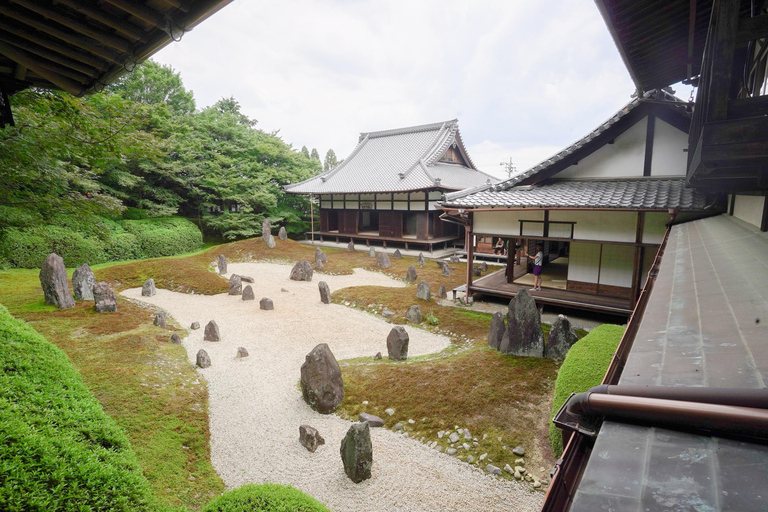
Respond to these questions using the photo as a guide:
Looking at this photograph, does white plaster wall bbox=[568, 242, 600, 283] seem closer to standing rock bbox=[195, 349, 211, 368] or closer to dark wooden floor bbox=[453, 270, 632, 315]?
dark wooden floor bbox=[453, 270, 632, 315]

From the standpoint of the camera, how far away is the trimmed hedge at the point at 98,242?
14.0 m

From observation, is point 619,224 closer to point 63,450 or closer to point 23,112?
point 63,450

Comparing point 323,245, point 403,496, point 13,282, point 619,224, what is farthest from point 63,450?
point 323,245

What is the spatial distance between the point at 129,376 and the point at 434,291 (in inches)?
374

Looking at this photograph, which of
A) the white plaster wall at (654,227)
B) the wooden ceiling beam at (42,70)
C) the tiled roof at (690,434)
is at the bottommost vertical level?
the tiled roof at (690,434)

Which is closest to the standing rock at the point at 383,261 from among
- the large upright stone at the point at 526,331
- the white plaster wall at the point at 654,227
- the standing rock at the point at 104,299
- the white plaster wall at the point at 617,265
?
the white plaster wall at the point at 617,265

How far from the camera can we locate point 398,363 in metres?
7.61

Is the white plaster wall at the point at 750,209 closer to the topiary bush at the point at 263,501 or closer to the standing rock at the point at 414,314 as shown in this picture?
the topiary bush at the point at 263,501

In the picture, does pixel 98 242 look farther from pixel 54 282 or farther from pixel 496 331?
pixel 496 331

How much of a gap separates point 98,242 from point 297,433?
52.6 ft

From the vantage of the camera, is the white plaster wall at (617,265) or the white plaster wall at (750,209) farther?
the white plaster wall at (617,265)

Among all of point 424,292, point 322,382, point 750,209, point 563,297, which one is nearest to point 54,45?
point 322,382

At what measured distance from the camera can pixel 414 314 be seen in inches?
407

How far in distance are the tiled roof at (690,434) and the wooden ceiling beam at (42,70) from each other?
14.4 ft
